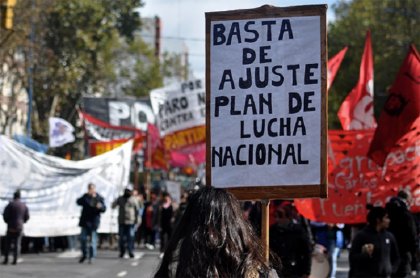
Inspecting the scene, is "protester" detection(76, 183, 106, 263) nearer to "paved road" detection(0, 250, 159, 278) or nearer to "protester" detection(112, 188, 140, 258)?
"paved road" detection(0, 250, 159, 278)

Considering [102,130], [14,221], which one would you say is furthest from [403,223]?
[102,130]

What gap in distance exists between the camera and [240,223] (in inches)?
202

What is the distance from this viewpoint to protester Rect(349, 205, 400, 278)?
1244 centimetres

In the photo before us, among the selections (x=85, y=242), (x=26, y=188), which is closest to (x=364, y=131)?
(x=85, y=242)

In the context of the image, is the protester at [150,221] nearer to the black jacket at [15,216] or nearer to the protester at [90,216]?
the protester at [90,216]

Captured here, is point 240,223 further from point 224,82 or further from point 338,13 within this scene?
point 338,13

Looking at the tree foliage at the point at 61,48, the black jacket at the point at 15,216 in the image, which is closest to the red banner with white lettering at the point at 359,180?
the black jacket at the point at 15,216

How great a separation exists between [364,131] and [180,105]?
22026 millimetres

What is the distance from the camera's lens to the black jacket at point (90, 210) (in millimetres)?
26203

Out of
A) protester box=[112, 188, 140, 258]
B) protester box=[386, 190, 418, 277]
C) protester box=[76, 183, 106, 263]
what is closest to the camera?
protester box=[386, 190, 418, 277]

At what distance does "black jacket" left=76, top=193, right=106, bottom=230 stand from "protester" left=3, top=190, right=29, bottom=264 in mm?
1185

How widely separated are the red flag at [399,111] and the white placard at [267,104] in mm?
7362

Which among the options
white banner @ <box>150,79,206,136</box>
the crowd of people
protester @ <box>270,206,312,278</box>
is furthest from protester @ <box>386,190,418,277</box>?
white banner @ <box>150,79,206,136</box>

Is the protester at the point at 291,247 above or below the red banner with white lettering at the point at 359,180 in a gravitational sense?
below
